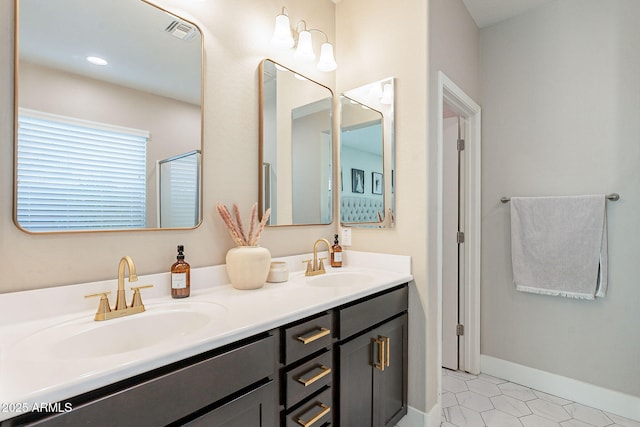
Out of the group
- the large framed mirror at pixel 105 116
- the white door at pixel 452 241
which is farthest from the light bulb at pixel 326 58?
the white door at pixel 452 241

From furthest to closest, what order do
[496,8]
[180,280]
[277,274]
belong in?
[496,8] → [277,274] → [180,280]

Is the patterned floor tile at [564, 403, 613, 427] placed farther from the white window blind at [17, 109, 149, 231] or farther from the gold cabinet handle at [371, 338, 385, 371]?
the white window blind at [17, 109, 149, 231]

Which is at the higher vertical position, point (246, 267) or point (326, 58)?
point (326, 58)

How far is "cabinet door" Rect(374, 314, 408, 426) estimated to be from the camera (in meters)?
1.57

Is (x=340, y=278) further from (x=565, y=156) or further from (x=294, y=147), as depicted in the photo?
(x=565, y=156)

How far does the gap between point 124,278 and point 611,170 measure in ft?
9.05

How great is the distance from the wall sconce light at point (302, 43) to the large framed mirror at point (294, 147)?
117 millimetres

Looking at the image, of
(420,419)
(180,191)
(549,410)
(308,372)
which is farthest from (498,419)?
(180,191)

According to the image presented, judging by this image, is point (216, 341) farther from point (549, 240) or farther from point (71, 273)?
point (549, 240)

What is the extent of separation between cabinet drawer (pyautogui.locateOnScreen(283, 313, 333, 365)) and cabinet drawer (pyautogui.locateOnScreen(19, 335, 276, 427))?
79 mm

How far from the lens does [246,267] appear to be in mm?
1424

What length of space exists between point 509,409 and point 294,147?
215 cm

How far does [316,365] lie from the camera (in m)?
A: 1.21

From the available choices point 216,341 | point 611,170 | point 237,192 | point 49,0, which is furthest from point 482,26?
point 216,341
